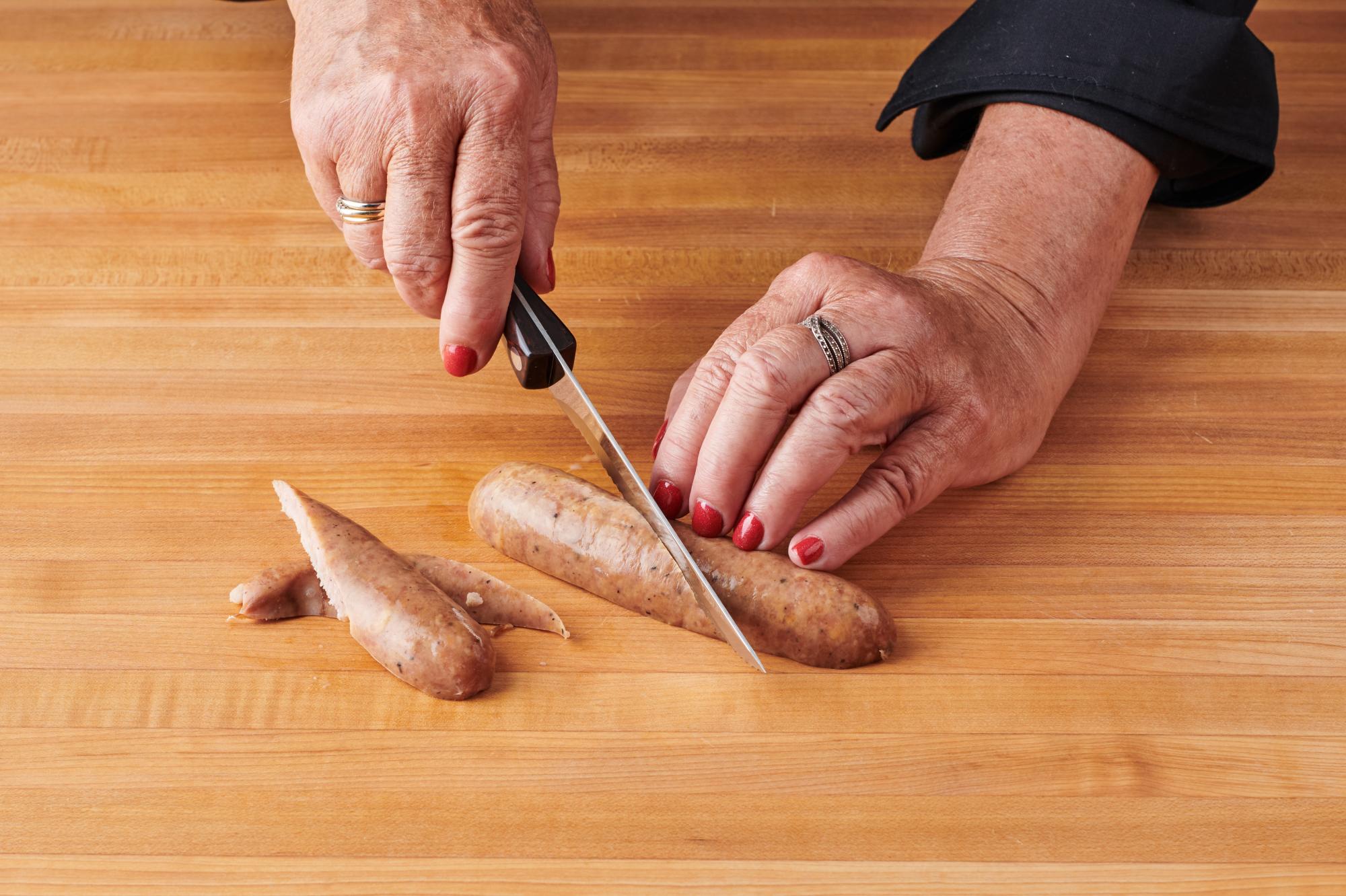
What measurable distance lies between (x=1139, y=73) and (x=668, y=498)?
3.93 ft

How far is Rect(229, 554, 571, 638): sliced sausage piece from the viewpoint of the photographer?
5.57 ft

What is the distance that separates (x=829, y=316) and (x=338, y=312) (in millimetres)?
1011

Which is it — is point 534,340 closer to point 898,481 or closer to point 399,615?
point 399,615

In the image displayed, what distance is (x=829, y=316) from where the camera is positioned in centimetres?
182

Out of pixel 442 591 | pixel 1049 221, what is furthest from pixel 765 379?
pixel 1049 221

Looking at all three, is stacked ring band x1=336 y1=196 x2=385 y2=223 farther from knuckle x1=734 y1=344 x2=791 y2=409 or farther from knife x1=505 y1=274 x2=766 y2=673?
knuckle x1=734 y1=344 x2=791 y2=409

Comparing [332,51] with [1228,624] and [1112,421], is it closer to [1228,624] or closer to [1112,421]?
[1112,421]

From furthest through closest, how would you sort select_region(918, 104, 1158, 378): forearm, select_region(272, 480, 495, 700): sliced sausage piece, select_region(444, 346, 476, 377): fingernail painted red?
select_region(918, 104, 1158, 378): forearm, select_region(444, 346, 476, 377): fingernail painted red, select_region(272, 480, 495, 700): sliced sausage piece

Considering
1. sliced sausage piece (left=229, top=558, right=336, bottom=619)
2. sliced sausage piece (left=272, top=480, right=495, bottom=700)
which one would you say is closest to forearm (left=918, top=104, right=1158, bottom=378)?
sliced sausage piece (left=272, top=480, right=495, bottom=700)

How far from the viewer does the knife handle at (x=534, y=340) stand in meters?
1.71

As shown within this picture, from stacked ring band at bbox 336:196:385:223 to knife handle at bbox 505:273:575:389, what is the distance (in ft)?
0.77

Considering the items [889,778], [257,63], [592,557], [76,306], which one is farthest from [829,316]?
[257,63]

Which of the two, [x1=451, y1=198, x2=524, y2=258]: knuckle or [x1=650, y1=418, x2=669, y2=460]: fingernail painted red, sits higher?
[x1=451, y1=198, x2=524, y2=258]: knuckle

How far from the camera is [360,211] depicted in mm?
1777
